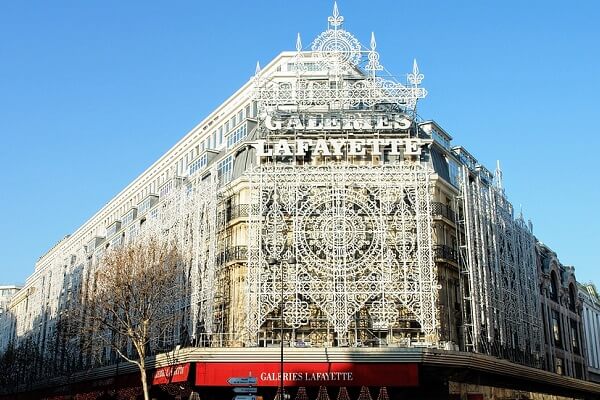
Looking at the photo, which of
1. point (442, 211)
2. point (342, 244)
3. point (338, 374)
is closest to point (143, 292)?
point (342, 244)

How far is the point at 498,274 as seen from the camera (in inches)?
2110

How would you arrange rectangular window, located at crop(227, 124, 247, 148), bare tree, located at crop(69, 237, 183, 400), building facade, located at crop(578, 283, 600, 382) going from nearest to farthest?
bare tree, located at crop(69, 237, 183, 400), rectangular window, located at crop(227, 124, 247, 148), building facade, located at crop(578, 283, 600, 382)

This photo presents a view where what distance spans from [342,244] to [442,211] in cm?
865

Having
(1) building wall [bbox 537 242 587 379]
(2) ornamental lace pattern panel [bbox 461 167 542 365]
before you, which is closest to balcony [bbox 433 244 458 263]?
(2) ornamental lace pattern panel [bbox 461 167 542 365]

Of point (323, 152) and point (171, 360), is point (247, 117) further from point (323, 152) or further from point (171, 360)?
point (171, 360)

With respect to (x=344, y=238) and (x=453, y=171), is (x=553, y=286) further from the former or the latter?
(x=344, y=238)

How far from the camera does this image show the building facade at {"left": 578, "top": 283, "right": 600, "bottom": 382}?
284 ft

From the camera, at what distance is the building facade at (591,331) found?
3407 inches

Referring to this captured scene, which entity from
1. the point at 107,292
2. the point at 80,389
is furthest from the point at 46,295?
the point at 107,292

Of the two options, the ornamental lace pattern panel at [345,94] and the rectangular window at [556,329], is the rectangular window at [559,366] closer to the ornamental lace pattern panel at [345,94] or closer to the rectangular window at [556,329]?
the rectangular window at [556,329]

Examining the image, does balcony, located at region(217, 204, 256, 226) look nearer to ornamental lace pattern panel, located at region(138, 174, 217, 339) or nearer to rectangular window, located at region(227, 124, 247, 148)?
ornamental lace pattern panel, located at region(138, 174, 217, 339)

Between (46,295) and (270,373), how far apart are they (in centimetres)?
5657

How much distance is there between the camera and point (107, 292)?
167ft

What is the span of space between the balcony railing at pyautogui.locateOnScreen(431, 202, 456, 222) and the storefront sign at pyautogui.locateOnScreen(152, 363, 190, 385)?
18821 mm
